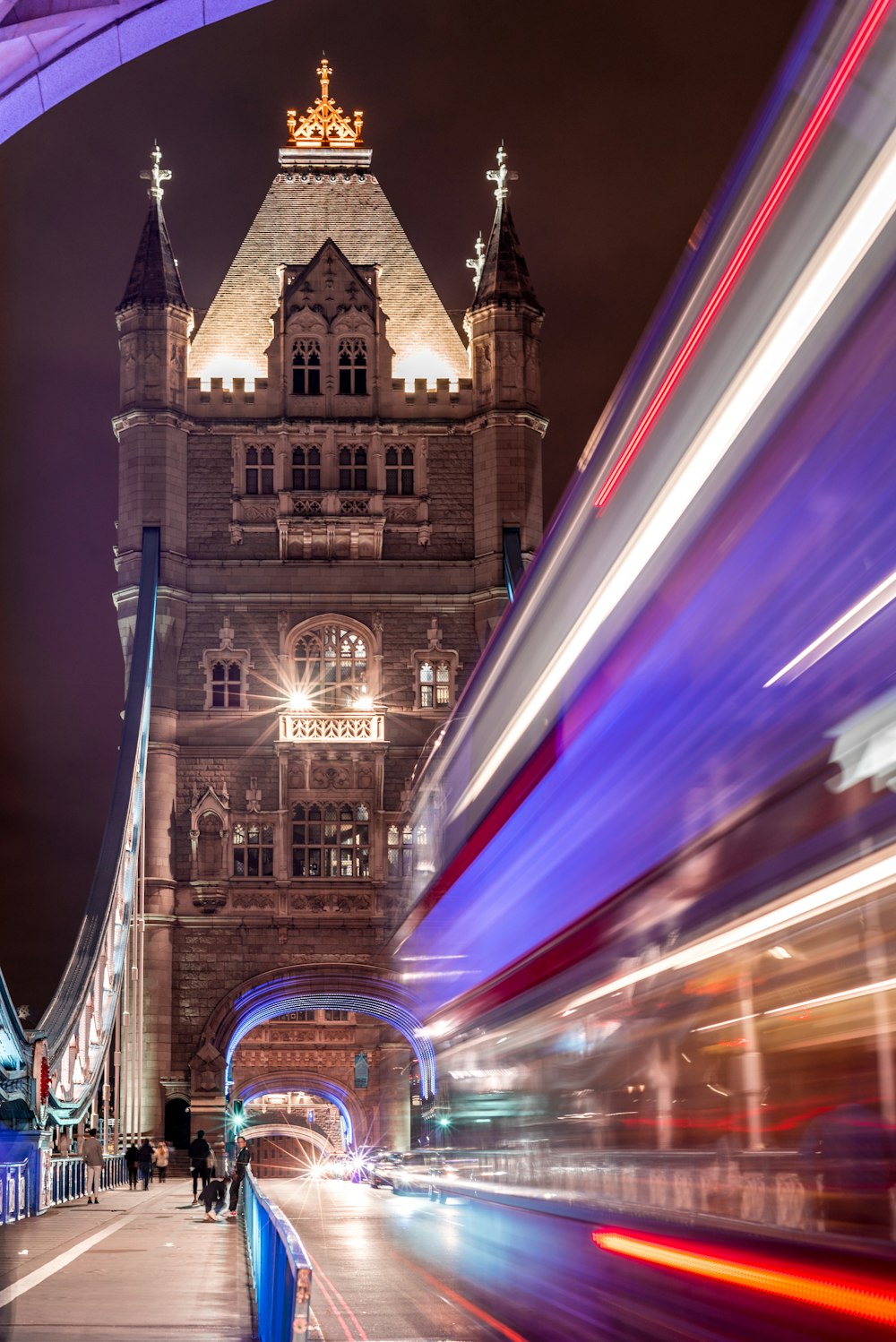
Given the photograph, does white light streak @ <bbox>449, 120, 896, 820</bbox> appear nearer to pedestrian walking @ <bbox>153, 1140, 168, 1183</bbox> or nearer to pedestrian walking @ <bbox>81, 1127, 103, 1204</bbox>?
pedestrian walking @ <bbox>81, 1127, 103, 1204</bbox>

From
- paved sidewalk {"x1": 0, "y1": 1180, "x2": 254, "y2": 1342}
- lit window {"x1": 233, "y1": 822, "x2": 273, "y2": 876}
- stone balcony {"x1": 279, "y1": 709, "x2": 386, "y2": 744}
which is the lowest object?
paved sidewalk {"x1": 0, "y1": 1180, "x2": 254, "y2": 1342}

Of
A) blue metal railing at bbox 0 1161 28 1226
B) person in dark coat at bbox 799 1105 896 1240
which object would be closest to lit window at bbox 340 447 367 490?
blue metal railing at bbox 0 1161 28 1226

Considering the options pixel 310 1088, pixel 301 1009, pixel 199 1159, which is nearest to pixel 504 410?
pixel 301 1009

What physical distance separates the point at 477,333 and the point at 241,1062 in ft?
73.9

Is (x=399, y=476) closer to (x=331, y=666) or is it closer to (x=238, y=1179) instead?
(x=331, y=666)

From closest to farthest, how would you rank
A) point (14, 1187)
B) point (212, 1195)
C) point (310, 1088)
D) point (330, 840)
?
point (14, 1187) < point (212, 1195) < point (330, 840) < point (310, 1088)

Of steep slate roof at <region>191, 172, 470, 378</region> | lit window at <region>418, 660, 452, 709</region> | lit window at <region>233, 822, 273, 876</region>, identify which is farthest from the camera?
steep slate roof at <region>191, 172, 470, 378</region>

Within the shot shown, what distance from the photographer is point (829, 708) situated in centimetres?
562

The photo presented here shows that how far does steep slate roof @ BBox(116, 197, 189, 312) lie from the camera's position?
1801 inches

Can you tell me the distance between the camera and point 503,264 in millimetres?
46562

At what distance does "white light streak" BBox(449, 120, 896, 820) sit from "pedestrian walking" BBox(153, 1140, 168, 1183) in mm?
31159

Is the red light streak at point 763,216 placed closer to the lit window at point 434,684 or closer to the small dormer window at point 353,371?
the lit window at point 434,684

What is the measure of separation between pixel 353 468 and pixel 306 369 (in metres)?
2.98

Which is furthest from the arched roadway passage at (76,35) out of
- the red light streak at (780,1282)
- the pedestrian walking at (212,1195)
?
the pedestrian walking at (212,1195)
